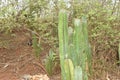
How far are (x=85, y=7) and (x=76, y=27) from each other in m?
1.60

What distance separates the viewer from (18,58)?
6.09 metres

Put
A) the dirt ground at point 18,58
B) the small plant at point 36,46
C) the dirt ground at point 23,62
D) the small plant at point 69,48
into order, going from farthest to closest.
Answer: the small plant at point 36,46 → the dirt ground at point 18,58 → the dirt ground at point 23,62 → the small plant at point 69,48

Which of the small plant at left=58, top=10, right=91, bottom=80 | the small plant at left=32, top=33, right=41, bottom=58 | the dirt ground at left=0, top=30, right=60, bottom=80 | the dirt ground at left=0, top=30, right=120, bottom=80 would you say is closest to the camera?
the small plant at left=58, top=10, right=91, bottom=80

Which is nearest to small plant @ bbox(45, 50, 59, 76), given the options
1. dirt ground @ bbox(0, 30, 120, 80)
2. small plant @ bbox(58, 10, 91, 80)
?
dirt ground @ bbox(0, 30, 120, 80)

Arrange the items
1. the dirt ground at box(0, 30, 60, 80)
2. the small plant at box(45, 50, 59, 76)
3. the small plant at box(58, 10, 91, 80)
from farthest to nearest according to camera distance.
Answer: the dirt ground at box(0, 30, 60, 80)
the small plant at box(45, 50, 59, 76)
the small plant at box(58, 10, 91, 80)

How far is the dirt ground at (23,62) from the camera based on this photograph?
544 cm

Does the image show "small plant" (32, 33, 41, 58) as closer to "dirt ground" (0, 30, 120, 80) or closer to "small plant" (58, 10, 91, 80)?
"dirt ground" (0, 30, 120, 80)

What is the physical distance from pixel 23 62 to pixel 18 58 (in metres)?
A: 0.20

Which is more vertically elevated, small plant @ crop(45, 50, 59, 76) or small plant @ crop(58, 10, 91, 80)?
small plant @ crop(58, 10, 91, 80)

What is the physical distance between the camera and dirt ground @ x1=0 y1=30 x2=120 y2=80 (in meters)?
5.44

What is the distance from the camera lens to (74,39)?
13.8 feet

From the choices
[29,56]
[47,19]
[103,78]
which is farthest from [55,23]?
[103,78]

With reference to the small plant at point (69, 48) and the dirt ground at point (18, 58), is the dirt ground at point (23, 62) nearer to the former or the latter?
the dirt ground at point (18, 58)

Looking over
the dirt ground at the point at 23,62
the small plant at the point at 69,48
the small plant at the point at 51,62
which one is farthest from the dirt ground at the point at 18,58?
the small plant at the point at 69,48
